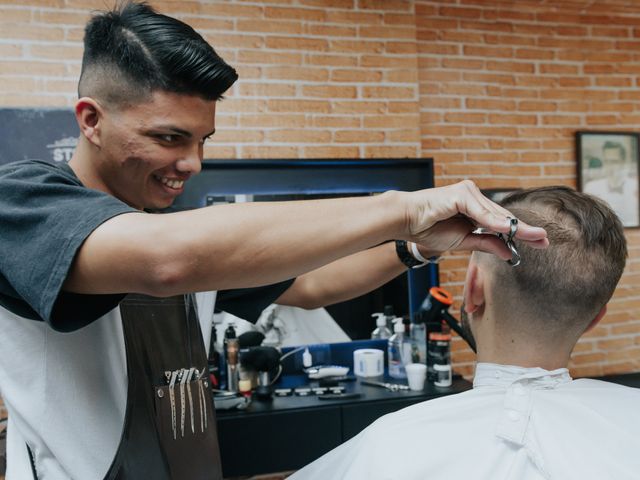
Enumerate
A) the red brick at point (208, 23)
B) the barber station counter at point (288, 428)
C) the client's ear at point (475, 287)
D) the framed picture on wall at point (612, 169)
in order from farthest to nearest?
the framed picture on wall at point (612, 169) < the red brick at point (208, 23) < the barber station counter at point (288, 428) < the client's ear at point (475, 287)

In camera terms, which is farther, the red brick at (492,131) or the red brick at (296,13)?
the red brick at (492,131)

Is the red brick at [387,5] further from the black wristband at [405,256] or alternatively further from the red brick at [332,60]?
the black wristband at [405,256]

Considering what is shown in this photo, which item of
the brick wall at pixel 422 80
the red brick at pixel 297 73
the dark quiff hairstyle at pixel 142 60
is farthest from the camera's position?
the red brick at pixel 297 73

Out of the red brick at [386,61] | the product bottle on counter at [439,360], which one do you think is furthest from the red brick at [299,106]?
the product bottle on counter at [439,360]

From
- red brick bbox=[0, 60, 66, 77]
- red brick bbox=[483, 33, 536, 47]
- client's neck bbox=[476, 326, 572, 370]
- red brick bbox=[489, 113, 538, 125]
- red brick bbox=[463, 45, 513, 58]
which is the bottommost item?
client's neck bbox=[476, 326, 572, 370]

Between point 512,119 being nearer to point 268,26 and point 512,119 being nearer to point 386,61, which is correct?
point 386,61

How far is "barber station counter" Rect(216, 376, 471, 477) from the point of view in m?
2.34

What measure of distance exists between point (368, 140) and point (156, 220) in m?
2.44

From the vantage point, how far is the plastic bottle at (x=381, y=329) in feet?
10.1

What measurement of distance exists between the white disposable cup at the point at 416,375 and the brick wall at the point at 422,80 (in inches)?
33.8

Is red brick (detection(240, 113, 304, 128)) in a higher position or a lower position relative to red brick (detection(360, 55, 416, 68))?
lower

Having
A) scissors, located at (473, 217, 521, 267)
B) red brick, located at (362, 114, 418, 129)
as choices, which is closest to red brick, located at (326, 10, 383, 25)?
red brick, located at (362, 114, 418, 129)

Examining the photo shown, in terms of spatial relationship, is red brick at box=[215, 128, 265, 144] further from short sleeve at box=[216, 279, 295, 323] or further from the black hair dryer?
short sleeve at box=[216, 279, 295, 323]

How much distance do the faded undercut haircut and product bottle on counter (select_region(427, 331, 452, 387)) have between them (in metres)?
1.48
